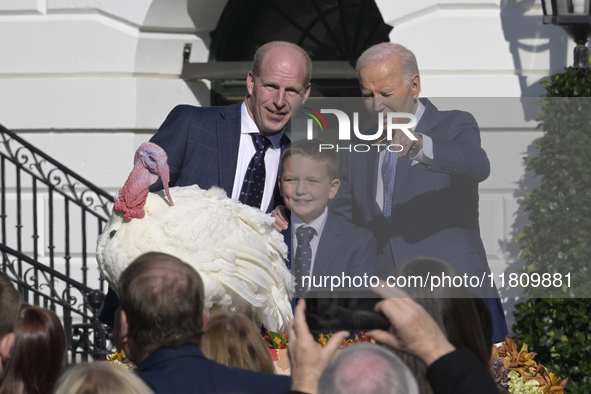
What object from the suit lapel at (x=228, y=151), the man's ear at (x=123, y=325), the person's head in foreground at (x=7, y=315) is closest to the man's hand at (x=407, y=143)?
the suit lapel at (x=228, y=151)

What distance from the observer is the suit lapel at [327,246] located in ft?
12.5

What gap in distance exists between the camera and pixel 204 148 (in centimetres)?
430

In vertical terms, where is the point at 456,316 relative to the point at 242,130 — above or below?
below

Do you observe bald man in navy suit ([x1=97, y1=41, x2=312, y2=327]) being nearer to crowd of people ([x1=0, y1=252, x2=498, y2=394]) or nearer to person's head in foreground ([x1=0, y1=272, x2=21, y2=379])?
crowd of people ([x1=0, y1=252, x2=498, y2=394])

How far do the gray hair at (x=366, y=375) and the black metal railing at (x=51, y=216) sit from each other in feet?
19.9

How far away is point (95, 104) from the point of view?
26.9 feet

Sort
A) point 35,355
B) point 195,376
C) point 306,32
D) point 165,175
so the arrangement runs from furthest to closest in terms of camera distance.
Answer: point 306,32 < point 165,175 < point 35,355 < point 195,376

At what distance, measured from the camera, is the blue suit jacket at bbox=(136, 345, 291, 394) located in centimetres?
256

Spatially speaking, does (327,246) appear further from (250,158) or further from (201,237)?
(250,158)

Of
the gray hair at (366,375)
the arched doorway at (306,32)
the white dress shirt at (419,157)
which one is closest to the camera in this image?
the gray hair at (366,375)

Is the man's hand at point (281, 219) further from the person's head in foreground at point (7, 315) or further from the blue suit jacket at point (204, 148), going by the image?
the person's head in foreground at point (7, 315)

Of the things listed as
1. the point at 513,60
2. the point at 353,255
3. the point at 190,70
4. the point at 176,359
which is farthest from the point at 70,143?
the point at 176,359

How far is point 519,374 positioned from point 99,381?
235 centimetres

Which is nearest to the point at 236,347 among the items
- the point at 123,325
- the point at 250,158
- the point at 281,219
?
the point at 123,325
